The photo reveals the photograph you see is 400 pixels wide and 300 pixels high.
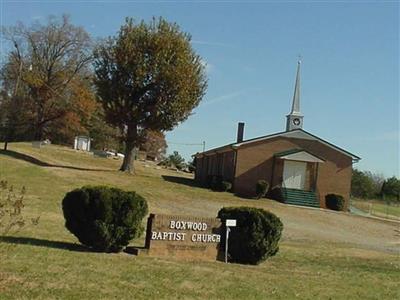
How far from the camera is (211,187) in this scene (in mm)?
42375

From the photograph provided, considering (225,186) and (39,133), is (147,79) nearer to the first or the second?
(225,186)

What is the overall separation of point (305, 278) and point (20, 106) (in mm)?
59197

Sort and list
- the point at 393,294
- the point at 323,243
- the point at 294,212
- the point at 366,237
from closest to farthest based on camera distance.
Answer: the point at 393,294
the point at 323,243
the point at 366,237
the point at 294,212

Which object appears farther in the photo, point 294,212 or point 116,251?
point 294,212

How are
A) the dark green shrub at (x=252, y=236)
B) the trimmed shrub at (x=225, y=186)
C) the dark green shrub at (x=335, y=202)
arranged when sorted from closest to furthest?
1. the dark green shrub at (x=252, y=236)
2. the trimmed shrub at (x=225, y=186)
3. the dark green shrub at (x=335, y=202)

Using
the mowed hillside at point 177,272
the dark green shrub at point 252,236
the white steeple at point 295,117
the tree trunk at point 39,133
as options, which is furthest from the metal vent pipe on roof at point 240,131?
the dark green shrub at point 252,236

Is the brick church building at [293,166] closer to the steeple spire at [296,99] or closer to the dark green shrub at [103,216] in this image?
the steeple spire at [296,99]

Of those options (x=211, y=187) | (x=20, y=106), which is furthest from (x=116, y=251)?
(x=20, y=106)

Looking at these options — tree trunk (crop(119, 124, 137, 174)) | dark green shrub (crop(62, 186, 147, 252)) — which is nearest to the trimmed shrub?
tree trunk (crop(119, 124, 137, 174))

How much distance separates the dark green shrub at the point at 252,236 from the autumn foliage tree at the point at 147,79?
96.9 ft

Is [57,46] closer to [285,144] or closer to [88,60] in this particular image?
[88,60]

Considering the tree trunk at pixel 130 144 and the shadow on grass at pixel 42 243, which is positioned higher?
the tree trunk at pixel 130 144

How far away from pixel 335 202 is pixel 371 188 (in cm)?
3585

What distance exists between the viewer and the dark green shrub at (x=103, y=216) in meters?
11.2
